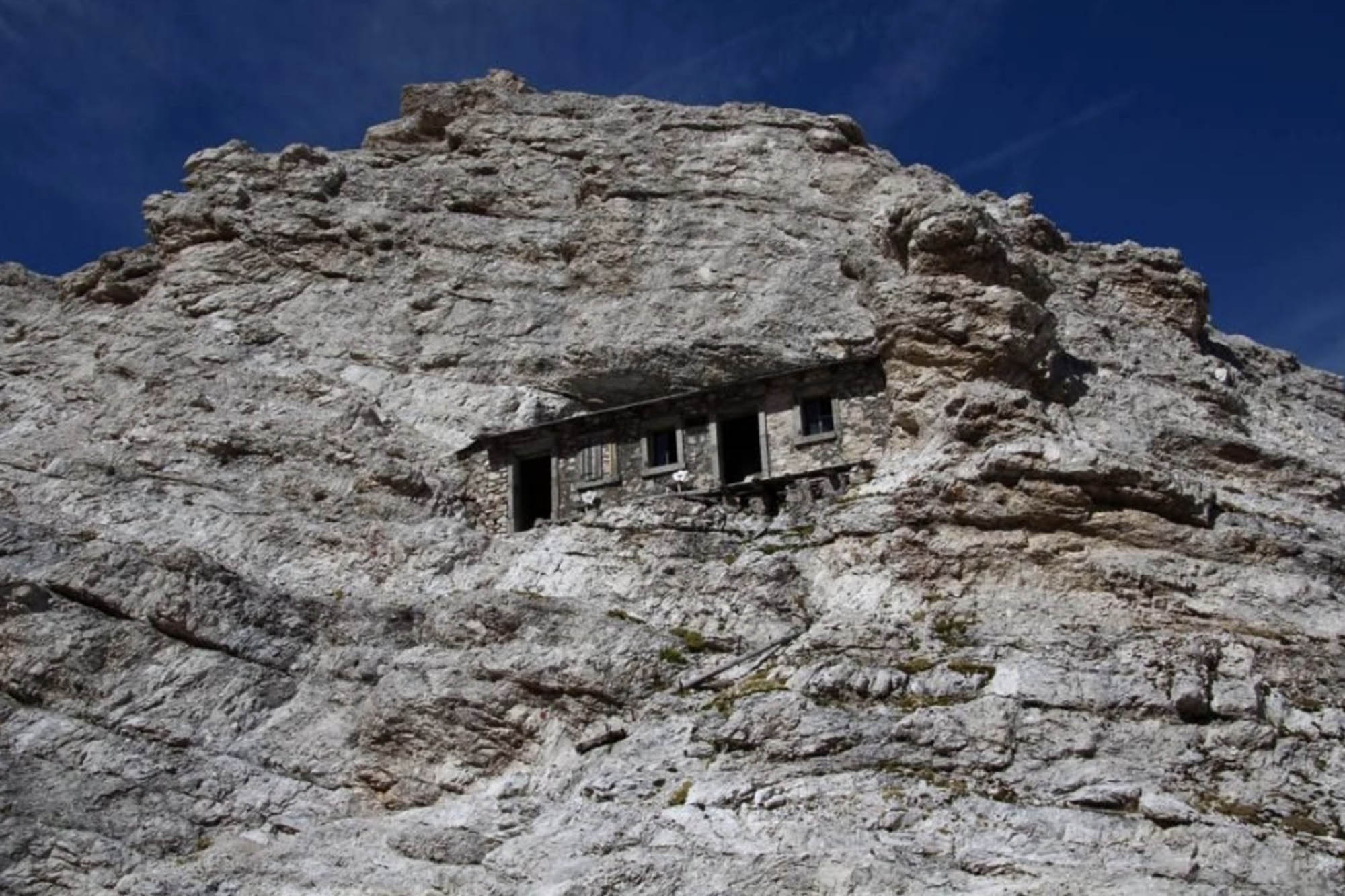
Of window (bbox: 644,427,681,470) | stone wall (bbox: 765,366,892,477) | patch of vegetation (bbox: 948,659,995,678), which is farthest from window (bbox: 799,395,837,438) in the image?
patch of vegetation (bbox: 948,659,995,678)

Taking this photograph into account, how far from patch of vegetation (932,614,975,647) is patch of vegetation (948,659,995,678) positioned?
0.82 meters

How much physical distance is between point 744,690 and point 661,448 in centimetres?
1214

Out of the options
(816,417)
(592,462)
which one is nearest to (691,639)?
(592,462)

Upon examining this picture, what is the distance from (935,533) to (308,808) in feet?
47.0

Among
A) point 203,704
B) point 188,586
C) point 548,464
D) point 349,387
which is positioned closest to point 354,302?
point 349,387

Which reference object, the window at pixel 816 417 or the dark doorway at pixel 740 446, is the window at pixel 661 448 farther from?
the window at pixel 816 417

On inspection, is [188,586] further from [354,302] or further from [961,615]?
[961,615]

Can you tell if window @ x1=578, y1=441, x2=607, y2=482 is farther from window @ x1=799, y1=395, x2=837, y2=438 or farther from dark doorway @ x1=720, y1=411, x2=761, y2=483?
window @ x1=799, y1=395, x2=837, y2=438

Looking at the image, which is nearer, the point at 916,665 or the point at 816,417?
the point at 916,665

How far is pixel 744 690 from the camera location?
31.2 m

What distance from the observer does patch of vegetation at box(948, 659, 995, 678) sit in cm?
3016

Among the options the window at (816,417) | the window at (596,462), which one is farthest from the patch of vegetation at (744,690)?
the window at (596,462)

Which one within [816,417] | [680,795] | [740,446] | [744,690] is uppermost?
[816,417]

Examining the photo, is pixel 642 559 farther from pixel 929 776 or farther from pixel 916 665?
pixel 929 776
